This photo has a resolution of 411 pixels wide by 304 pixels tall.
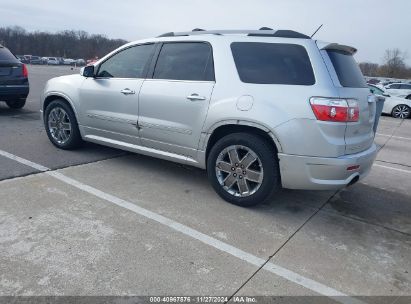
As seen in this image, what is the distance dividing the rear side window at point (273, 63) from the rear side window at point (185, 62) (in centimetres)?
35

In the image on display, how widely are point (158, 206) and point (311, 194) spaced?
198 cm

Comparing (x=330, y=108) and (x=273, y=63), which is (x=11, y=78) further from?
(x=330, y=108)

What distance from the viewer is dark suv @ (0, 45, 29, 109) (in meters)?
8.21

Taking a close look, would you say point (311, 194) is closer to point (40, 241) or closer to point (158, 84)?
point (158, 84)

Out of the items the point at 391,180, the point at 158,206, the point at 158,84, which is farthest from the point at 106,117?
the point at 391,180

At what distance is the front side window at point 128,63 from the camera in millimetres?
4688

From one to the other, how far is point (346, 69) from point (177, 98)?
1.86m

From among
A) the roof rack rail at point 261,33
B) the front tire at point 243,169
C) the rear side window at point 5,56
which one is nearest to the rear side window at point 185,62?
the roof rack rail at point 261,33

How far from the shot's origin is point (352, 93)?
3.55m

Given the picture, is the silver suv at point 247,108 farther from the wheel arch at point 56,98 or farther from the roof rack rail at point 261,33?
the wheel arch at point 56,98

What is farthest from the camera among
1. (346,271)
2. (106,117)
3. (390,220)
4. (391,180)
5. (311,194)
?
(391,180)

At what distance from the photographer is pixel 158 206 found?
3871 millimetres

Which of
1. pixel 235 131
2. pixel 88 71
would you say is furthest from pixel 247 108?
pixel 88 71

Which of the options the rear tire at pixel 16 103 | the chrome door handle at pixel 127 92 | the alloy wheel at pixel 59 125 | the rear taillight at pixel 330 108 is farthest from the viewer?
the rear tire at pixel 16 103
